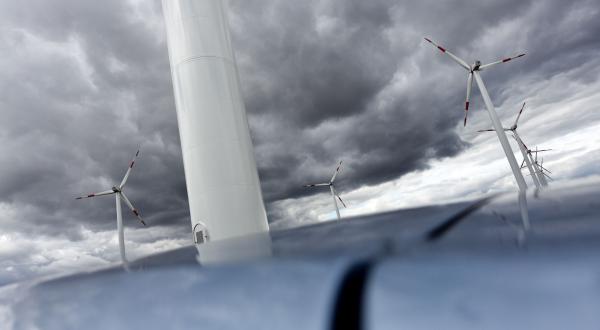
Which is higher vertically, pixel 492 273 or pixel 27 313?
pixel 27 313

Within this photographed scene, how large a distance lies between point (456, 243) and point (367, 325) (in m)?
0.54

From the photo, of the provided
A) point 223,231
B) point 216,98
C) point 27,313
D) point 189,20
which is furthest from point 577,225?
point 189,20

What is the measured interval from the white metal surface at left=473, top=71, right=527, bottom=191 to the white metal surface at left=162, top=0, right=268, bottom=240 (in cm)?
2629

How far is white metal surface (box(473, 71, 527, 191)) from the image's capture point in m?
30.8

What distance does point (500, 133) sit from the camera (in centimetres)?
3234

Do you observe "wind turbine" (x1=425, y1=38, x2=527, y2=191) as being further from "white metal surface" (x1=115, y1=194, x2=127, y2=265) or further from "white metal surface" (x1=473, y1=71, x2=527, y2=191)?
"white metal surface" (x1=115, y1=194, x2=127, y2=265)

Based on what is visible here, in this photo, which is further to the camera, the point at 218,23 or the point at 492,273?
the point at 218,23

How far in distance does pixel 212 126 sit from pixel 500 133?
97.7ft

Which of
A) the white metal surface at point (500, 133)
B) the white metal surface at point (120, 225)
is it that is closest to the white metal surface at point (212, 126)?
the white metal surface at point (120, 225)

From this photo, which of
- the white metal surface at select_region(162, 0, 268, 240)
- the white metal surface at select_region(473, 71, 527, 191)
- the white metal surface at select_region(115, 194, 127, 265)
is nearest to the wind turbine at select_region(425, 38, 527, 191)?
the white metal surface at select_region(473, 71, 527, 191)

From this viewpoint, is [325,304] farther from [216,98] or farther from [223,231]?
[216,98]

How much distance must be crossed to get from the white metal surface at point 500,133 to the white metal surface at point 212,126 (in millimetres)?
26285

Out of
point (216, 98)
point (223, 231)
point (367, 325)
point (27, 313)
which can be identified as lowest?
point (367, 325)

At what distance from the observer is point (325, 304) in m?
1.05
